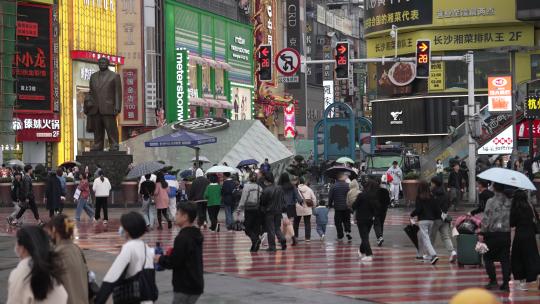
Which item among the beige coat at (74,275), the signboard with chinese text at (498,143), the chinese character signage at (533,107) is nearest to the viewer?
the beige coat at (74,275)

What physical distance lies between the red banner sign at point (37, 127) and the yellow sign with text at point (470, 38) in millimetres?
20233

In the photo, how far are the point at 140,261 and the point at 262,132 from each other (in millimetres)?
45600

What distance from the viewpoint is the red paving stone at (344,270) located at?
1628 centimetres

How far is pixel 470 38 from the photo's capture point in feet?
218

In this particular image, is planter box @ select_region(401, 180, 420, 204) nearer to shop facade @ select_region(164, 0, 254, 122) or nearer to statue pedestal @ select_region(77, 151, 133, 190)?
statue pedestal @ select_region(77, 151, 133, 190)

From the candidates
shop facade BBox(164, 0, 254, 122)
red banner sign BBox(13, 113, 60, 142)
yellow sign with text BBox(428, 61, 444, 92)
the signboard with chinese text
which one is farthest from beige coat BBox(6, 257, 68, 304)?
shop facade BBox(164, 0, 254, 122)

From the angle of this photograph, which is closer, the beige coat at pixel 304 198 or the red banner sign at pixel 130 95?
the beige coat at pixel 304 198

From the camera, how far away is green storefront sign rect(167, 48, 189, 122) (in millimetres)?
82500

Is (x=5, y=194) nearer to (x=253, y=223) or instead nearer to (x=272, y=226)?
(x=253, y=223)

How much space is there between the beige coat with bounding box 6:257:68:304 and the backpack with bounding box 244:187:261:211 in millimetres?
14963

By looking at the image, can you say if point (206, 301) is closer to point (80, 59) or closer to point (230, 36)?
point (80, 59)

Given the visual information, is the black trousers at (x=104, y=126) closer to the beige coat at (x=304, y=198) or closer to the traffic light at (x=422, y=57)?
the traffic light at (x=422, y=57)

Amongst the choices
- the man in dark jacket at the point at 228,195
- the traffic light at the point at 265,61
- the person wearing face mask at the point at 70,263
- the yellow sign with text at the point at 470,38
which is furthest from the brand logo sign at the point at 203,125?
the person wearing face mask at the point at 70,263

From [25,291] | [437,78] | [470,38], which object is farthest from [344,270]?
[437,78]
